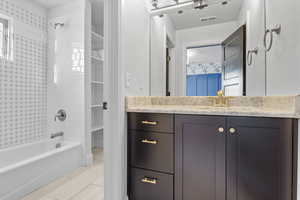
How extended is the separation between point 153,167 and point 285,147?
2.97 ft

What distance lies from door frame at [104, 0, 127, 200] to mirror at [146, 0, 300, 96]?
62 centimetres

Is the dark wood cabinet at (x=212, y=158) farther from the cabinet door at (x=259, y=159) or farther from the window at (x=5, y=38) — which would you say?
the window at (x=5, y=38)

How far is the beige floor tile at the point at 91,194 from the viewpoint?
4.98 ft

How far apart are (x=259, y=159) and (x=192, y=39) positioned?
49.8 inches

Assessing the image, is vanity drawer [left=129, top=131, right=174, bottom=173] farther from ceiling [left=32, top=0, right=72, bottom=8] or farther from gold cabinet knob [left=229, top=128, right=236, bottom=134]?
ceiling [left=32, top=0, right=72, bottom=8]

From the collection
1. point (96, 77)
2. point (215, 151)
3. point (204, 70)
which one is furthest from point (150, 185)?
point (96, 77)

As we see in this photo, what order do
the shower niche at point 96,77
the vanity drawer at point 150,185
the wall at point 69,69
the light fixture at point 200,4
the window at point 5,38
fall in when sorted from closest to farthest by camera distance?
the vanity drawer at point 150,185 < the light fixture at point 200,4 < the window at point 5,38 < the wall at point 69,69 < the shower niche at point 96,77

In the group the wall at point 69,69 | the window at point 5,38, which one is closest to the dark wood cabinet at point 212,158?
the wall at point 69,69

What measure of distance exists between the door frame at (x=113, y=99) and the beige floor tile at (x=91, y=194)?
1.03 ft

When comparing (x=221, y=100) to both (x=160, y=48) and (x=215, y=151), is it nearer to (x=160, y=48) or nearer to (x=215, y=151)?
(x=215, y=151)

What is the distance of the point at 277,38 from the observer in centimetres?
123

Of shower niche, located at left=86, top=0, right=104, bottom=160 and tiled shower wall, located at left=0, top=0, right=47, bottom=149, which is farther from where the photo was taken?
shower niche, located at left=86, top=0, right=104, bottom=160

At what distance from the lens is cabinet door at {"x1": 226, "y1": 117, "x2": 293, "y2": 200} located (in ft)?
3.17

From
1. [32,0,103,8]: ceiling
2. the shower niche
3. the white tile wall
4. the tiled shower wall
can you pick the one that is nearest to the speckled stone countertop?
the shower niche
